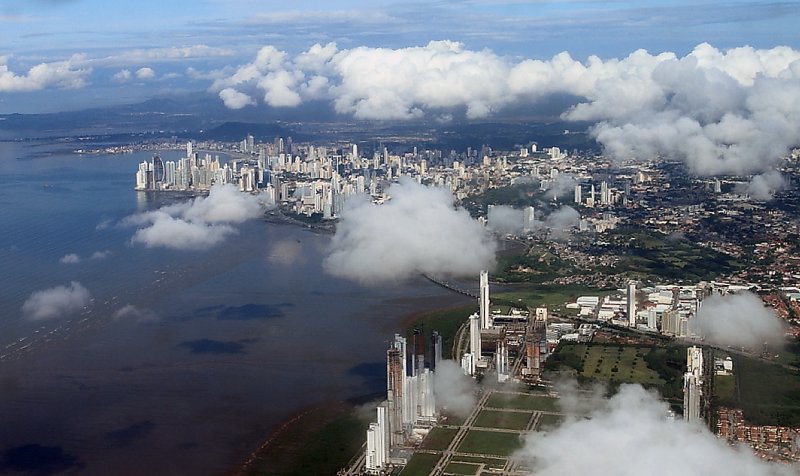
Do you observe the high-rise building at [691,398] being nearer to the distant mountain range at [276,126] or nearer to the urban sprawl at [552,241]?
the urban sprawl at [552,241]

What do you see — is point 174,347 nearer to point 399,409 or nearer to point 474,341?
point 474,341

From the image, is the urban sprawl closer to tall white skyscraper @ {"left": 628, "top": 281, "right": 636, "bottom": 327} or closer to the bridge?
tall white skyscraper @ {"left": 628, "top": 281, "right": 636, "bottom": 327}

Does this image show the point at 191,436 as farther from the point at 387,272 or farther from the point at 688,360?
the point at 387,272

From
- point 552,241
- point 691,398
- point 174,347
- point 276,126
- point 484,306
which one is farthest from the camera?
point 276,126

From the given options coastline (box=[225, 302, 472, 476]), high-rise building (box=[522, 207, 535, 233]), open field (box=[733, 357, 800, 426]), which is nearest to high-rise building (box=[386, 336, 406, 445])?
coastline (box=[225, 302, 472, 476])

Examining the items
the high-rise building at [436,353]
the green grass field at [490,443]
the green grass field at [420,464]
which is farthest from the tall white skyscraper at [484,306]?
the green grass field at [420,464]

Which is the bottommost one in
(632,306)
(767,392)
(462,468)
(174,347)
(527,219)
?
(462,468)

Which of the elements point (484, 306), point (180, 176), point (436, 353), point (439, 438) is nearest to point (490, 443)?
point (439, 438)
